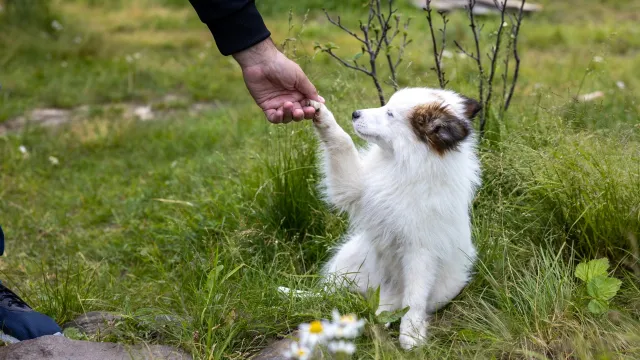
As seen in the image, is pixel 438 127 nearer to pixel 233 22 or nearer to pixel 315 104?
pixel 315 104

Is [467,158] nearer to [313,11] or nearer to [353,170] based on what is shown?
[353,170]

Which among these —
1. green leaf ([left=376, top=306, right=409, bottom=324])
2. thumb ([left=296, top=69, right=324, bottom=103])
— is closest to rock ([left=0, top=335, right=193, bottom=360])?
green leaf ([left=376, top=306, right=409, bottom=324])

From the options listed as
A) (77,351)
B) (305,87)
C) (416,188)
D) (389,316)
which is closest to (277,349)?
(389,316)

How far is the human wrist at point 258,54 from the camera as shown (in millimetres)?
2871

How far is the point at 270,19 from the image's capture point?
10.3 metres

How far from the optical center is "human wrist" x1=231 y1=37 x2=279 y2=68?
287 cm

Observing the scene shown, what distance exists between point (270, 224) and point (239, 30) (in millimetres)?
1074

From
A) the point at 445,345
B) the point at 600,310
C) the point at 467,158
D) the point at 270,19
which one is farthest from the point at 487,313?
the point at 270,19

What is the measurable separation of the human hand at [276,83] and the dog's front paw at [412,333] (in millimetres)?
929

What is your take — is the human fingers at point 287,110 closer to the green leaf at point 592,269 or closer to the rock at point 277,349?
the rock at point 277,349

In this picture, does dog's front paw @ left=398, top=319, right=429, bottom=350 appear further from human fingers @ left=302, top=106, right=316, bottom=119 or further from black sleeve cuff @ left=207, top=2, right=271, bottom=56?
black sleeve cuff @ left=207, top=2, right=271, bottom=56

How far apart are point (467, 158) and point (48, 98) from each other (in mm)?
5151

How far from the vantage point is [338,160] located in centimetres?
292

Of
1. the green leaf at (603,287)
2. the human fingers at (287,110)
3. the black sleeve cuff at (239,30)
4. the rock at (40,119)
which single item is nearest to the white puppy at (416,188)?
the human fingers at (287,110)
